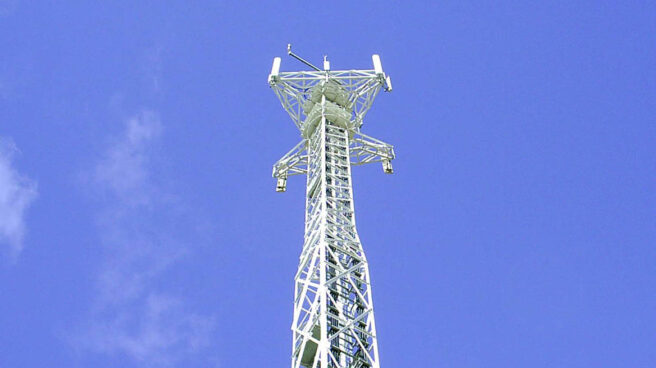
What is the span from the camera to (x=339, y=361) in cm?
2833

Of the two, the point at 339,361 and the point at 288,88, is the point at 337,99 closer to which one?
the point at 288,88

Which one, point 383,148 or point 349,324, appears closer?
point 349,324

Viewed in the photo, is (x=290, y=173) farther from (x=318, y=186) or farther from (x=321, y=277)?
(x=321, y=277)

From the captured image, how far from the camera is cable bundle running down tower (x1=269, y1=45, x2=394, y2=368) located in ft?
94.5

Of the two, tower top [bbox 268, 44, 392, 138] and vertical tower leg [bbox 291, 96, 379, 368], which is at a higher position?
tower top [bbox 268, 44, 392, 138]

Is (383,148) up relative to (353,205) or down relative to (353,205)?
up

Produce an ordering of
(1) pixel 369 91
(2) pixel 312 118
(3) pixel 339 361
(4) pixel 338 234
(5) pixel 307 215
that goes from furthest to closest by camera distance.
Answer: (1) pixel 369 91 < (2) pixel 312 118 < (5) pixel 307 215 < (4) pixel 338 234 < (3) pixel 339 361

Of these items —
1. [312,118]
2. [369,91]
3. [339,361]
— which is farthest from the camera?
[369,91]

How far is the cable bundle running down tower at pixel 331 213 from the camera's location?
94.5 feet

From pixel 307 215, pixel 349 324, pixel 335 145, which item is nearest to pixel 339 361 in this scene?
pixel 349 324

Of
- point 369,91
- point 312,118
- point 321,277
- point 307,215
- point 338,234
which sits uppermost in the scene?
point 369,91

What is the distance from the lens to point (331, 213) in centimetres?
3406

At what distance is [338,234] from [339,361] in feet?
22.1

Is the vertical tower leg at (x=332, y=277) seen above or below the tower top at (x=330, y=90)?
below
